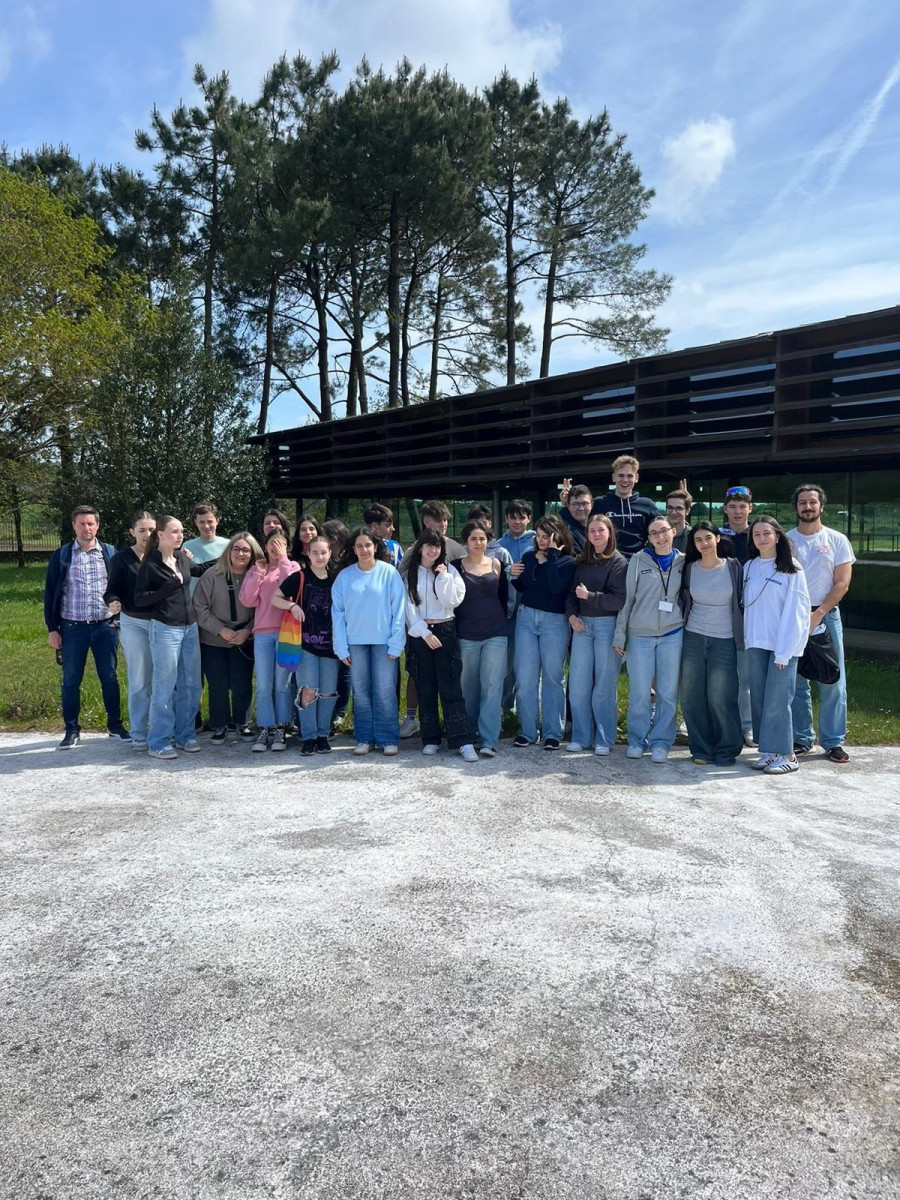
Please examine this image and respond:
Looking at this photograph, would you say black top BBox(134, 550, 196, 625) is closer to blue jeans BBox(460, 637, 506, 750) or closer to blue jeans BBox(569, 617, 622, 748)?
blue jeans BBox(460, 637, 506, 750)

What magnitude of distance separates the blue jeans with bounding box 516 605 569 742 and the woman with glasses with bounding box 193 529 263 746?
7.04ft

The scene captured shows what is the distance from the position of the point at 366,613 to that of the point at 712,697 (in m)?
2.59

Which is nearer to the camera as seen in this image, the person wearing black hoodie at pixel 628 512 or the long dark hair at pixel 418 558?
the long dark hair at pixel 418 558

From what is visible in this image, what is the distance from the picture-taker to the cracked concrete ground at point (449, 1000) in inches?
93.5

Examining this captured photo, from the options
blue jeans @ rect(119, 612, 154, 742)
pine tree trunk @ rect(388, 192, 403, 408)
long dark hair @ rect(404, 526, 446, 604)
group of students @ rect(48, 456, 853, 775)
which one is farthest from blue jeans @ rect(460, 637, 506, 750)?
pine tree trunk @ rect(388, 192, 403, 408)

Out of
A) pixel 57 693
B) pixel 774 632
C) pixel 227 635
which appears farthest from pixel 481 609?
pixel 57 693

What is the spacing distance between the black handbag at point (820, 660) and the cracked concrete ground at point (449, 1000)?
118cm

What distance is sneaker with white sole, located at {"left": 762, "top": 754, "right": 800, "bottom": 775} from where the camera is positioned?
19.9 feet

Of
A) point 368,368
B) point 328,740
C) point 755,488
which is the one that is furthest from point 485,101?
point 328,740

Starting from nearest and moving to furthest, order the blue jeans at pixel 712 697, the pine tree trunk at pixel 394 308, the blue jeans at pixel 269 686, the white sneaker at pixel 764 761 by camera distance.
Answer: the white sneaker at pixel 764 761 → the blue jeans at pixel 712 697 → the blue jeans at pixel 269 686 → the pine tree trunk at pixel 394 308

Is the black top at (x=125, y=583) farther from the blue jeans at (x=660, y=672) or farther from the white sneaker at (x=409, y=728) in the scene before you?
the blue jeans at (x=660, y=672)

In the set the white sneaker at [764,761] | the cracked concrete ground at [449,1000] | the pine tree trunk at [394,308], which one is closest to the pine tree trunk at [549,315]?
the pine tree trunk at [394,308]

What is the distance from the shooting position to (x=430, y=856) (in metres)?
4.45

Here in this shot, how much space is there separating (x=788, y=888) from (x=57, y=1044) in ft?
10.2
